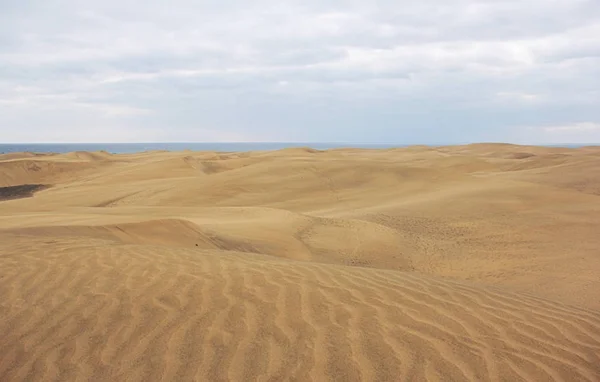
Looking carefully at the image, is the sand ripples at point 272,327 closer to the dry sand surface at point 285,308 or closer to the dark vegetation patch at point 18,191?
the dry sand surface at point 285,308

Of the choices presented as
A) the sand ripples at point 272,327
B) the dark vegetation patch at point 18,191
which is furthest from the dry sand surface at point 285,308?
the dark vegetation patch at point 18,191

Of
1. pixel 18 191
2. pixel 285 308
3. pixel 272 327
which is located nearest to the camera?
pixel 272 327

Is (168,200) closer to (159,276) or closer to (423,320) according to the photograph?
(159,276)

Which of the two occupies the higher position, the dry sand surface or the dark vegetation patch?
the dry sand surface

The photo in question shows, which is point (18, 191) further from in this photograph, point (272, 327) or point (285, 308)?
point (272, 327)

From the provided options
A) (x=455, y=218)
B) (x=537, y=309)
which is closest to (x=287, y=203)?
(x=455, y=218)

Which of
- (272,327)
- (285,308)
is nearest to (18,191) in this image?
(285,308)

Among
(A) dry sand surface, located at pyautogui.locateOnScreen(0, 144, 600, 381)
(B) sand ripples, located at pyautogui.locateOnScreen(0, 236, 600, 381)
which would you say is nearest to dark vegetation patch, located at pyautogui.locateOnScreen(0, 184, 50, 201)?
(A) dry sand surface, located at pyautogui.locateOnScreen(0, 144, 600, 381)

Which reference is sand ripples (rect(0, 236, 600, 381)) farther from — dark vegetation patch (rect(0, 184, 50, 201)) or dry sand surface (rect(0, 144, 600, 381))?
dark vegetation patch (rect(0, 184, 50, 201))

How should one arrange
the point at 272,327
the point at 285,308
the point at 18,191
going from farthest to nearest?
the point at 18,191 < the point at 285,308 < the point at 272,327

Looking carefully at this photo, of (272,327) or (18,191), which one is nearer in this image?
(272,327)

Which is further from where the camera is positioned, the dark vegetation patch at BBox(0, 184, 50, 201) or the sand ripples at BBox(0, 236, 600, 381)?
the dark vegetation patch at BBox(0, 184, 50, 201)
